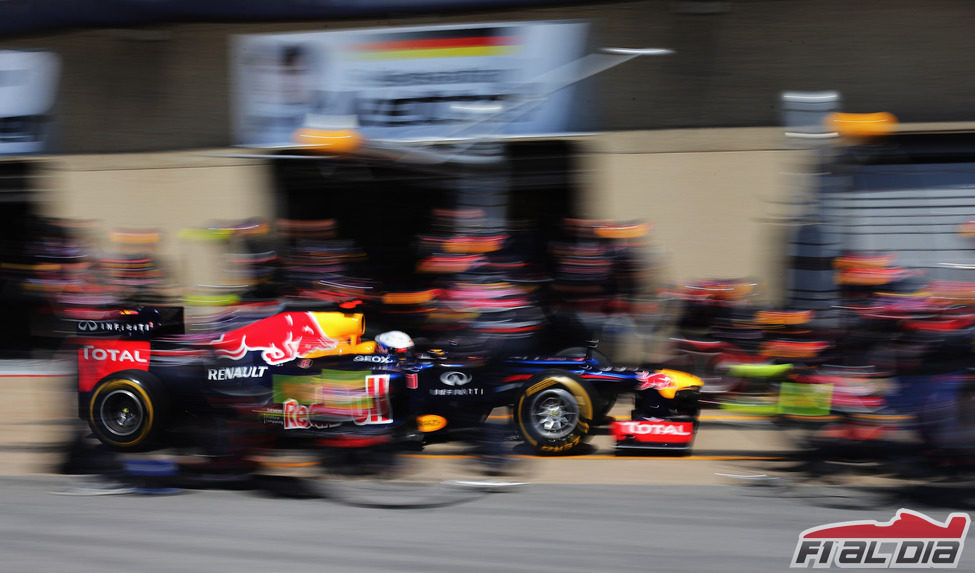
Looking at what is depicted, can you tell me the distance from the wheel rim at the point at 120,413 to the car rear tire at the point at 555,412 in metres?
2.98

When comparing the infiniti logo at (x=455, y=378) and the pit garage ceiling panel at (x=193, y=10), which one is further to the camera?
the pit garage ceiling panel at (x=193, y=10)

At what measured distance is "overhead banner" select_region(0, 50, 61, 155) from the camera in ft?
42.2

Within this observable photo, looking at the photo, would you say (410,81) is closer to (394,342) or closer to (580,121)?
(580,121)

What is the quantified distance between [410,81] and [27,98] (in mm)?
5302

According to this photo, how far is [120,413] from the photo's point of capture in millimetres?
7547

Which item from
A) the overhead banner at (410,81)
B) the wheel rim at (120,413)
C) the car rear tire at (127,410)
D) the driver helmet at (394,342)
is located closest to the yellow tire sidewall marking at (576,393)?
the driver helmet at (394,342)

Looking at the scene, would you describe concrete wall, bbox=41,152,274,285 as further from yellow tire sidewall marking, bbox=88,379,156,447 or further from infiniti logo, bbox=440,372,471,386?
infiniti logo, bbox=440,372,471,386

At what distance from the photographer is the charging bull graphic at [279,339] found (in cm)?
740

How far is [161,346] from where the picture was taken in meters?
7.50

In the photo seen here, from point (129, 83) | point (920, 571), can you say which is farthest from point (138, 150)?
point (920, 571)

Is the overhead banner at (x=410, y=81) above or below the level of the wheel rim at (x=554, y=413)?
above

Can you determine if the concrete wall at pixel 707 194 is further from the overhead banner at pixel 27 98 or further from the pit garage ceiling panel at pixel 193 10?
the overhead banner at pixel 27 98

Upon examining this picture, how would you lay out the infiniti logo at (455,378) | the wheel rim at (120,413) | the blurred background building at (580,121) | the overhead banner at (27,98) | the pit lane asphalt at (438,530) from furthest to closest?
the overhead banner at (27,98)
the blurred background building at (580,121)
the wheel rim at (120,413)
the infiniti logo at (455,378)
the pit lane asphalt at (438,530)

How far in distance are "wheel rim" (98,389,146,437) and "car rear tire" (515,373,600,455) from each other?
9.78 ft
